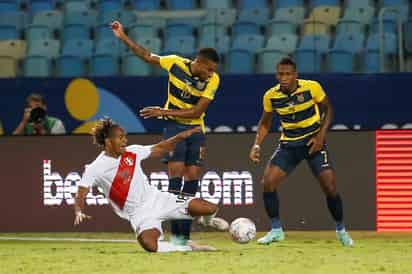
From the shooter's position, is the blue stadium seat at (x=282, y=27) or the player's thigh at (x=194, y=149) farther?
the blue stadium seat at (x=282, y=27)

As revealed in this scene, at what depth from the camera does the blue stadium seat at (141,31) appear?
20.7m

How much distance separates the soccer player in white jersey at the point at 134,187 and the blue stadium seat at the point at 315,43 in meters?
6.97

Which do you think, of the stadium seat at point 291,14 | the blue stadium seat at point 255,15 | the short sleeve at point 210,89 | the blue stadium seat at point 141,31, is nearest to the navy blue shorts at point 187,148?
the short sleeve at point 210,89

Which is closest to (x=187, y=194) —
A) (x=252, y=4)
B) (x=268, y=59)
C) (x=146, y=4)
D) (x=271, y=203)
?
(x=271, y=203)

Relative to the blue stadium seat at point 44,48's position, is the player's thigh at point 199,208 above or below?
below

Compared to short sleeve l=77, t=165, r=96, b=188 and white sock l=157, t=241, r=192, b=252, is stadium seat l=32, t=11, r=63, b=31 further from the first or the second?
short sleeve l=77, t=165, r=96, b=188

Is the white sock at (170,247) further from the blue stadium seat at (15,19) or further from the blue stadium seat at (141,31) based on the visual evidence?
the blue stadium seat at (15,19)

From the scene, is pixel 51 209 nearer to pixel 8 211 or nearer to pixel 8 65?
pixel 8 211

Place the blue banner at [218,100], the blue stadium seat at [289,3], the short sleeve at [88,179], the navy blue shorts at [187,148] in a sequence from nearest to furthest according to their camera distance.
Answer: the short sleeve at [88,179] < the navy blue shorts at [187,148] < the blue banner at [218,100] < the blue stadium seat at [289,3]

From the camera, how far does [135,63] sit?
20.3 m

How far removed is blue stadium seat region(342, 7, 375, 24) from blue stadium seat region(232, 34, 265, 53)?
4.61 ft

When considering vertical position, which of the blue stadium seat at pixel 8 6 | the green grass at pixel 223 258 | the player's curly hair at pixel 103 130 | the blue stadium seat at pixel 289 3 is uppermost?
the blue stadium seat at pixel 8 6

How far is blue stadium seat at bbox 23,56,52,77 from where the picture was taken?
20391 mm

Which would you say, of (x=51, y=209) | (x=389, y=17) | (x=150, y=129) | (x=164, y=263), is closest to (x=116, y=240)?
(x=51, y=209)
